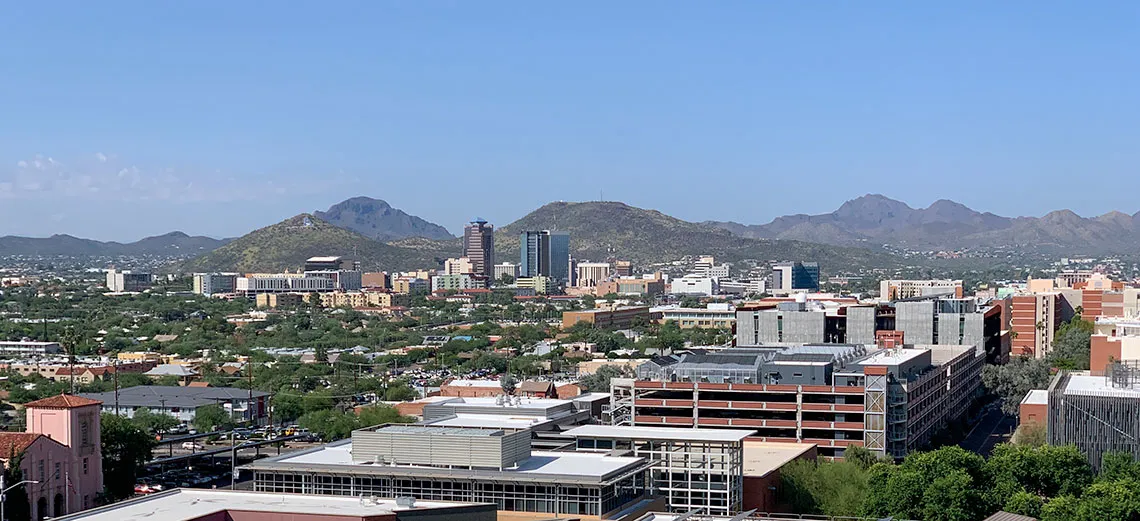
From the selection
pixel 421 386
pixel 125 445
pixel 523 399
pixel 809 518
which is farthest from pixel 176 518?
pixel 421 386

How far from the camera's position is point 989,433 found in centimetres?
7638

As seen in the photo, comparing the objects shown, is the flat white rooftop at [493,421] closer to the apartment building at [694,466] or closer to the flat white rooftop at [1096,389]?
the apartment building at [694,466]

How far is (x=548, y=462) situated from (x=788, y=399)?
2187cm

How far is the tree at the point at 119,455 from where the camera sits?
51.8 m

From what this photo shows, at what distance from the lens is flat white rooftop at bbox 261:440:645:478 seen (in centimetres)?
3804

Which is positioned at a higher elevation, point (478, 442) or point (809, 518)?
point (478, 442)

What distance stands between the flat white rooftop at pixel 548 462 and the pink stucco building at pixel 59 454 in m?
9.11

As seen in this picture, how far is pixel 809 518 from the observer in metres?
44.5

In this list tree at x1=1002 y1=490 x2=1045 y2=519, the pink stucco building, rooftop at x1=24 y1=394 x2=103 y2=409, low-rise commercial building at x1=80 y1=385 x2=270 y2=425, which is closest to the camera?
tree at x1=1002 y1=490 x2=1045 y2=519

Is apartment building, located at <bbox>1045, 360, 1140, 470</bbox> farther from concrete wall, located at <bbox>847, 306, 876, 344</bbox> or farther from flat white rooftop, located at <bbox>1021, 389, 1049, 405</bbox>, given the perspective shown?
concrete wall, located at <bbox>847, 306, 876, 344</bbox>

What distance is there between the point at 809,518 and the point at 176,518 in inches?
788

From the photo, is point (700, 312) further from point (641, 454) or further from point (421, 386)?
point (641, 454)

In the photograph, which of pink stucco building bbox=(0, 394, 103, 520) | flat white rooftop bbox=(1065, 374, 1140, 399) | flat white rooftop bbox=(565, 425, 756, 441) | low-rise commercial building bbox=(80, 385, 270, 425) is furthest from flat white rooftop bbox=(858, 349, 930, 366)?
low-rise commercial building bbox=(80, 385, 270, 425)

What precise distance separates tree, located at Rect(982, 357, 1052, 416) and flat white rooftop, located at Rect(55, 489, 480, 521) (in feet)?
169
